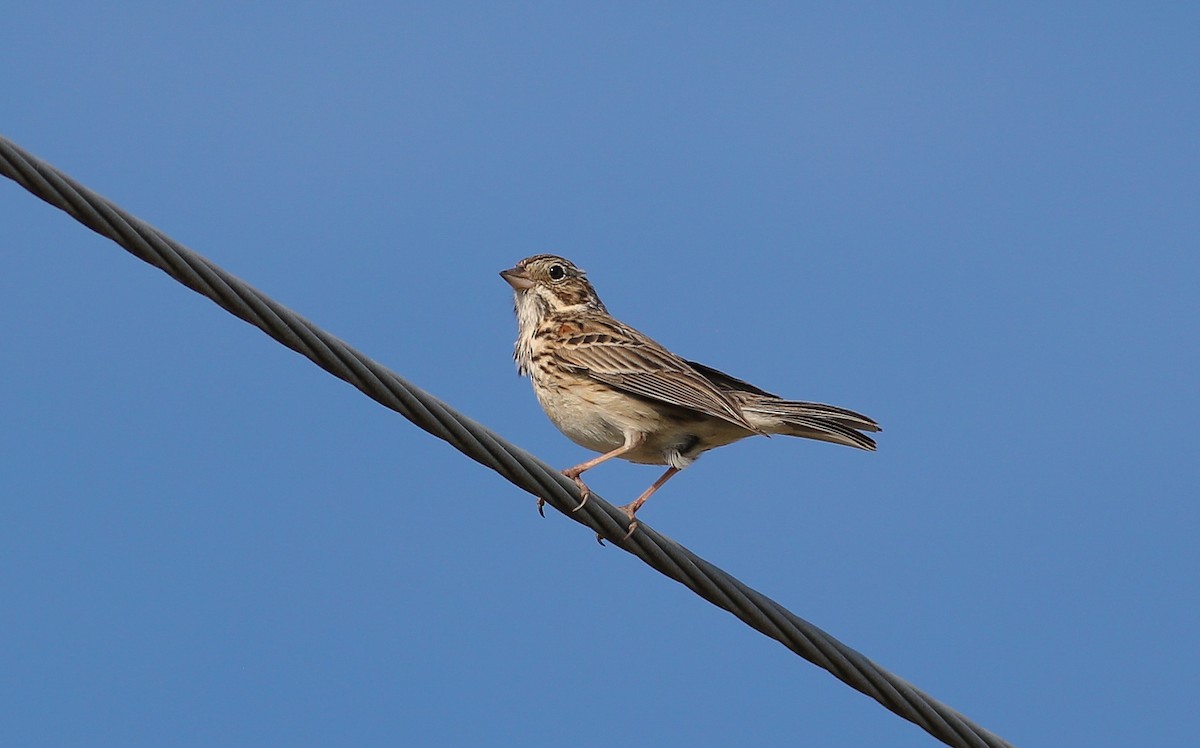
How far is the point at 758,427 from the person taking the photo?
984 cm

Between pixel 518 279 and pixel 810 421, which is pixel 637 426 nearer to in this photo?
pixel 810 421

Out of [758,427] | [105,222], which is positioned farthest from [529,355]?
[105,222]

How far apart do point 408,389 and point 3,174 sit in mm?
1677

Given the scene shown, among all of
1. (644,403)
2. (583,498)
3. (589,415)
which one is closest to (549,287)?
(589,415)

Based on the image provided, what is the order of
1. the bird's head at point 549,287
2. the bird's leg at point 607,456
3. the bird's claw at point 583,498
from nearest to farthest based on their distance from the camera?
the bird's claw at point 583,498
the bird's leg at point 607,456
the bird's head at point 549,287

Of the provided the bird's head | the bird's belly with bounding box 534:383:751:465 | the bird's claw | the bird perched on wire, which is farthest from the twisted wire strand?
the bird's head

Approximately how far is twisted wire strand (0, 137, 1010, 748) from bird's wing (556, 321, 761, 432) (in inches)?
84.3

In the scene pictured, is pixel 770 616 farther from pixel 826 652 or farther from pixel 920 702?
pixel 920 702

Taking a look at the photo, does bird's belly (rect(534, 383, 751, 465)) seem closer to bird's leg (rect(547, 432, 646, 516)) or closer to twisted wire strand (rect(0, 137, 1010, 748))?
bird's leg (rect(547, 432, 646, 516))

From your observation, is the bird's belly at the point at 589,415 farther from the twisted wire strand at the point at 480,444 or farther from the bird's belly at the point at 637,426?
the twisted wire strand at the point at 480,444

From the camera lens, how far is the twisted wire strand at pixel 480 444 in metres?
5.70

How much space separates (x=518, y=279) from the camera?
12055 mm

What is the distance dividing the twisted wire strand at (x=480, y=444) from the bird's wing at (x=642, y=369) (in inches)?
84.3

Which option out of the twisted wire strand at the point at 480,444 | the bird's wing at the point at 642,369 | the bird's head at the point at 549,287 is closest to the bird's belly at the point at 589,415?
the bird's wing at the point at 642,369
